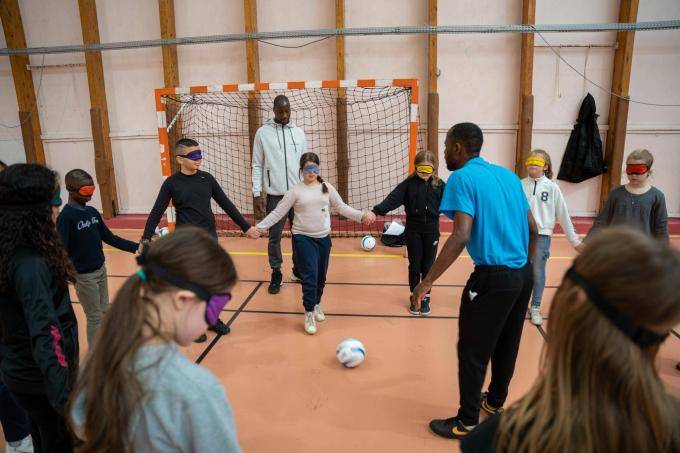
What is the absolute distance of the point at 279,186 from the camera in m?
4.93

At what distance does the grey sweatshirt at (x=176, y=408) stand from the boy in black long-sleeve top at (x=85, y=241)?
1.95 meters

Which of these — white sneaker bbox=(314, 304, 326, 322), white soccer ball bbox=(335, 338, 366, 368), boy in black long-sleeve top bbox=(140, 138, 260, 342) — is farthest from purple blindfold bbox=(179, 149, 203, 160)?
white soccer ball bbox=(335, 338, 366, 368)

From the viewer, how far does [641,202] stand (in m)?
3.37

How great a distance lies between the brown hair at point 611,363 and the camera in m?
0.83

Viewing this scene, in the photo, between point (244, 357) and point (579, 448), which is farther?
point (244, 357)

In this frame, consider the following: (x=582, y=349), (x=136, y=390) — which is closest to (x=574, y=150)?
(x=582, y=349)

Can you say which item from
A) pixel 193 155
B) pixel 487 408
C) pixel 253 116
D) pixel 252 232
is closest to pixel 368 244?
pixel 252 232

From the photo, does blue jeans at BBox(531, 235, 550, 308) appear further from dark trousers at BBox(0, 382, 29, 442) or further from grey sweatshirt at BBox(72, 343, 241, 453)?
dark trousers at BBox(0, 382, 29, 442)

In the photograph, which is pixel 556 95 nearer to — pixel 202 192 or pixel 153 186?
pixel 202 192

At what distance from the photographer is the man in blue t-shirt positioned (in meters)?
2.21

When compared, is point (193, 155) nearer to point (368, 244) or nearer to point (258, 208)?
point (368, 244)

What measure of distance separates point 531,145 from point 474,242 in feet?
19.6

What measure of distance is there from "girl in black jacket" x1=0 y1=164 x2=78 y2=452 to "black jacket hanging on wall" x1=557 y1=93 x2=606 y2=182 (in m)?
7.55

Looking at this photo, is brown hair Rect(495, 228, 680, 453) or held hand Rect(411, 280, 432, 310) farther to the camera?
held hand Rect(411, 280, 432, 310)
